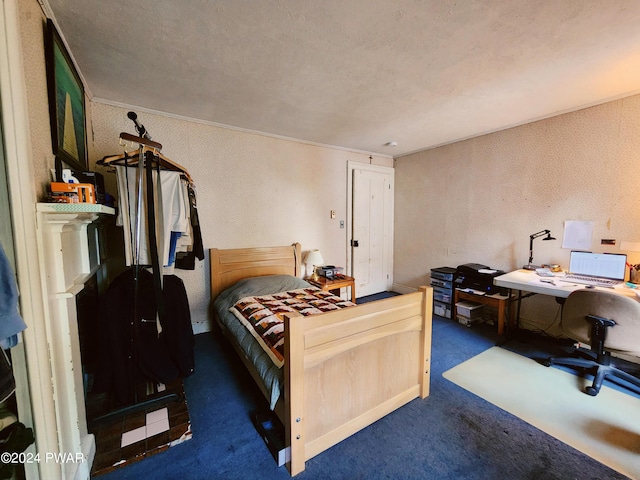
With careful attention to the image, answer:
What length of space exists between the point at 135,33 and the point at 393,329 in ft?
7.87

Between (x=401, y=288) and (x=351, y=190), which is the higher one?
(x=351, y=190)

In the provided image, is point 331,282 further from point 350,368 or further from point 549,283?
point 549,283

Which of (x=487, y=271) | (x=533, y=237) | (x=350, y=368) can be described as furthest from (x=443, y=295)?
(x=350, y=368)

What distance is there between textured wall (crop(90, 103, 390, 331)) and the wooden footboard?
6.77ft

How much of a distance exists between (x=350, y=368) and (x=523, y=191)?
2963 mm

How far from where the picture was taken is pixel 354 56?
1.72 metres

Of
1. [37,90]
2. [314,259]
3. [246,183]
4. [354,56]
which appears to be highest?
[354,56]

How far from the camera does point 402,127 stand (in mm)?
3059

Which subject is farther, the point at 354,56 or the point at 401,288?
the point at 401,288

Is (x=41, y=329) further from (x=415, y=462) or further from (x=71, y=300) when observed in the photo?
(x=415, y=462)

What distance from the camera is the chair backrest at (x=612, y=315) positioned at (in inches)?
69.1

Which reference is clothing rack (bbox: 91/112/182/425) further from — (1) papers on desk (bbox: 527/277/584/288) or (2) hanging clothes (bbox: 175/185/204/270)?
(1) papers on desk (bbox: 527/277/584/288)

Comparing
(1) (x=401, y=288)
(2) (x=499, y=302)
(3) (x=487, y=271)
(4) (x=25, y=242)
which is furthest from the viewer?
(1) (x=401, y=288)

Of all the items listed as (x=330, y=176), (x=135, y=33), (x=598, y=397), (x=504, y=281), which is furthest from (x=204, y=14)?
(x=598, y=397)
